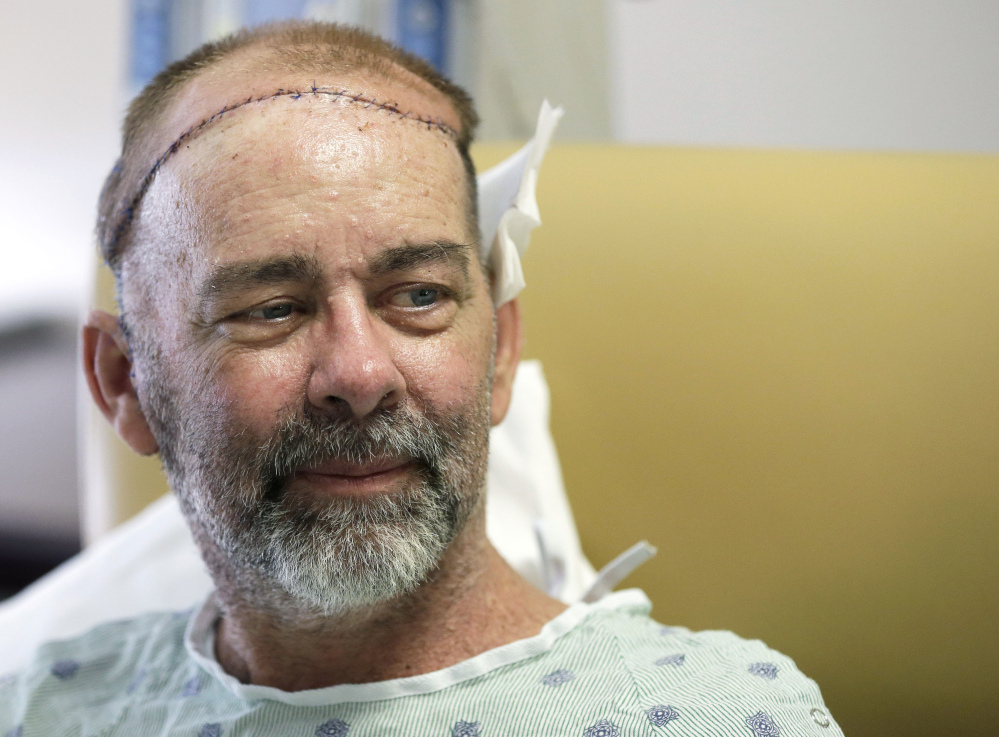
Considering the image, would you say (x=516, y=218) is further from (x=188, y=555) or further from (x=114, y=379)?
(x=188, y=555)

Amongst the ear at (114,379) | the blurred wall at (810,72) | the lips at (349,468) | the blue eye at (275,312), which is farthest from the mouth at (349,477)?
the blurred wall at (810,72)

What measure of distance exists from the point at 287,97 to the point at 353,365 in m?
0.31

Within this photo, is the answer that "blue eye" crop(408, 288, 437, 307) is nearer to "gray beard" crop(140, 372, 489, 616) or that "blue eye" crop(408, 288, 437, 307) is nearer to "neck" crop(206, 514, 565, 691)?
"gray beard" crop(140, 372, 489, 616)

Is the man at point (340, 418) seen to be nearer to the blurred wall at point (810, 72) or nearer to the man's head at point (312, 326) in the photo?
the man's head at point (312, 326)

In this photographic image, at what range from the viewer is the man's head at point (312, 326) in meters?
0.83

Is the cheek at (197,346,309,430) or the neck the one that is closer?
the cheek at (197,346,309,430)

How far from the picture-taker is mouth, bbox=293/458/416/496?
83 cm

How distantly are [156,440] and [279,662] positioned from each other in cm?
29

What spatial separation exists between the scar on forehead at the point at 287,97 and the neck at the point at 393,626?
17.5 inches

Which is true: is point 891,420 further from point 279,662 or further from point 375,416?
point 279,662

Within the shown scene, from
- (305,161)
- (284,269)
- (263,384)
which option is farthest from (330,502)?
(305,161)

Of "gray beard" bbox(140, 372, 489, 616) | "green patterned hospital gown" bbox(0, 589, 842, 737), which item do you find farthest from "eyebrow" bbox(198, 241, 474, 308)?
"green patterned hospital gown" bbox(0, 589, 842, 737)

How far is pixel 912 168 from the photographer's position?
126 cm

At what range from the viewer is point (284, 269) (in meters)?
0.84
